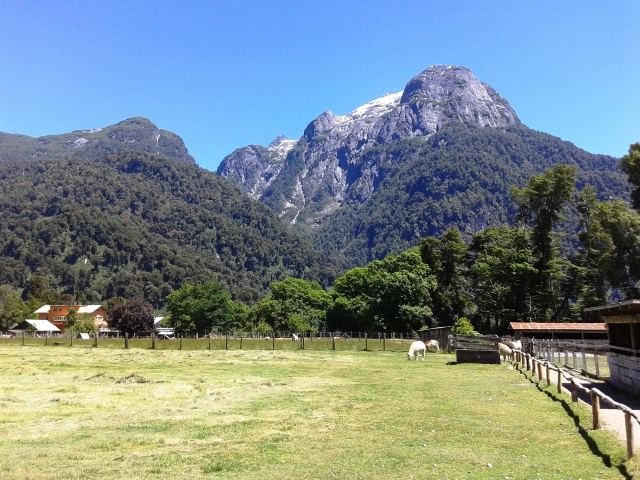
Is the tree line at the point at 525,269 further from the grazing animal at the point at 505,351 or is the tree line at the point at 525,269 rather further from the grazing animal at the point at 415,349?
the grazing animal at the point at 415,349

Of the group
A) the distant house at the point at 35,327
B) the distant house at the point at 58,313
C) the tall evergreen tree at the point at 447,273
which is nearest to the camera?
the tall evergreen tree at the point at 447,273

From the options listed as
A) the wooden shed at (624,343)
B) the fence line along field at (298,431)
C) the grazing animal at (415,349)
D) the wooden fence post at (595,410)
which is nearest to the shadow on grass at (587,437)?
the fence line along field at (298,431)

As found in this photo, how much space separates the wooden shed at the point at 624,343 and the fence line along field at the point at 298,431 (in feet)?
9.36

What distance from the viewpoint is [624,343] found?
702 inches

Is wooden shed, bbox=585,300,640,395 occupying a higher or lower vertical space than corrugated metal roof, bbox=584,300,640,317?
lower

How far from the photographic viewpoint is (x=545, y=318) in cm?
6025

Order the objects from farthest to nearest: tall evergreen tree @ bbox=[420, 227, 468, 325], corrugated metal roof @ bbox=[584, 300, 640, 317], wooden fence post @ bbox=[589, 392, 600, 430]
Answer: tall evergreen tree @ bbox=[420, 227, 468, 325]
corrugated metal roof @ bbox=[584, 300, 640, 317]
wooden fence post @ bbox=[589, 392, 600, 430]

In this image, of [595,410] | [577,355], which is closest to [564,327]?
[577,355]

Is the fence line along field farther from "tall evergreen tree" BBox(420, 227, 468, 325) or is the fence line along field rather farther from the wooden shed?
"tall evergreen tree" BBox(420, 227, 468, 325)

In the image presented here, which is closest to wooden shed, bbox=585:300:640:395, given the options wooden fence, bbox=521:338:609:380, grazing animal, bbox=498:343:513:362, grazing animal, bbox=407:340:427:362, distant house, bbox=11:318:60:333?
wooden fence, bbox=521:338:609:380

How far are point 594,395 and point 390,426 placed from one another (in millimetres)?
4553

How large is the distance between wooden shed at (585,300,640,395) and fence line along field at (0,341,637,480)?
2852 mm

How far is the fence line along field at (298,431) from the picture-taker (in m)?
8.27

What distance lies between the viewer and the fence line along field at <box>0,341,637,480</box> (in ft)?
27.1
